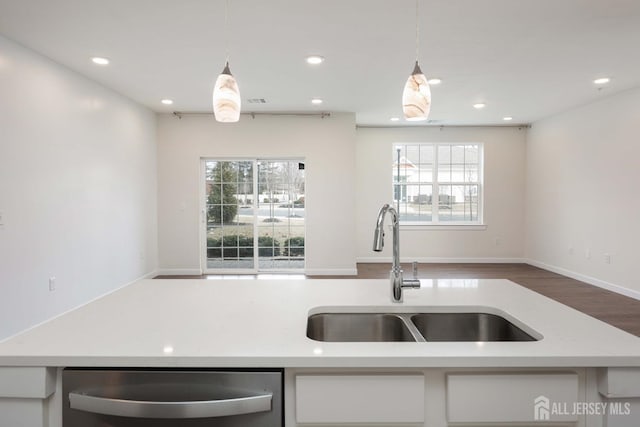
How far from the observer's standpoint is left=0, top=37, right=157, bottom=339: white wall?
3166 mm

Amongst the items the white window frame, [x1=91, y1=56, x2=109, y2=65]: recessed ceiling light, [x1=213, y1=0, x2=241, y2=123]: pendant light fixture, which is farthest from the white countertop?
the white window frame

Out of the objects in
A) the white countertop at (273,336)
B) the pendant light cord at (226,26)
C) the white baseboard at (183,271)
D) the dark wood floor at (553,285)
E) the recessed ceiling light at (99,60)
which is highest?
the recessed ceiling light at (99,60)

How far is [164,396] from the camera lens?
0.98 m

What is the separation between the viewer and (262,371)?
0.97 m

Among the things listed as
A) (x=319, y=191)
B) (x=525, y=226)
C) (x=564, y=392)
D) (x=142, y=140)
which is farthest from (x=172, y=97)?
(x=525, y=226)

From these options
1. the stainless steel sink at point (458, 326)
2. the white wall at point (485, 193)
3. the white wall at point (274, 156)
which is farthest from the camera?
the white wall at point (485, 193)

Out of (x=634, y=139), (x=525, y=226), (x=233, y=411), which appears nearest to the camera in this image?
(x=233, y=411)

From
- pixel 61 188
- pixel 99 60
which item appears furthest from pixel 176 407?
pixel 99 60

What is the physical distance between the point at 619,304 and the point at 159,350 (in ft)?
16.9

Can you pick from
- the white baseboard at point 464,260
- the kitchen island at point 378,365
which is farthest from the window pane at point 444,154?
the kitchen island at point 378,365

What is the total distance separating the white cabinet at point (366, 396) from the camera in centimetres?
96

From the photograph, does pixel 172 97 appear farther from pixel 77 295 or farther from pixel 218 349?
pixel 218 349

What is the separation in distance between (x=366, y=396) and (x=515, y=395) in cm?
38

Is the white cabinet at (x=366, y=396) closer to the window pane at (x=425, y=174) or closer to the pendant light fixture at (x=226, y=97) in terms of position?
the pendant light fixture at (x=226, y=97)
